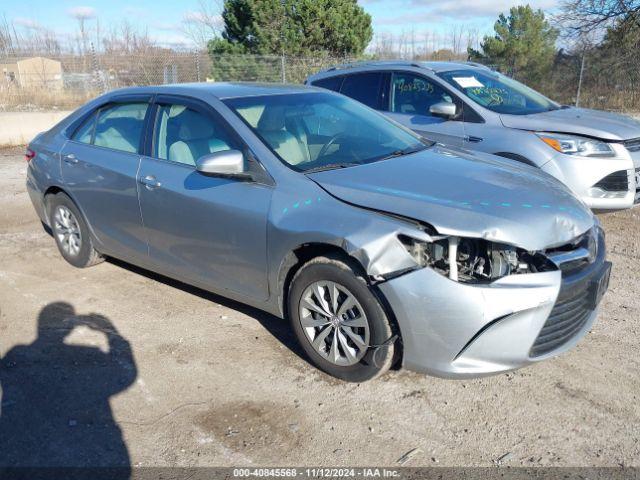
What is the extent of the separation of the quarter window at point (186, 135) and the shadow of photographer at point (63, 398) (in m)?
1.39

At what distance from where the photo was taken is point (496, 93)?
659cm

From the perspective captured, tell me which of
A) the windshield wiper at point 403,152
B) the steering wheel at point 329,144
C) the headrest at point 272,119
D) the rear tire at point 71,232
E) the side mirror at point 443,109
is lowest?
the rear tire at point 71,232

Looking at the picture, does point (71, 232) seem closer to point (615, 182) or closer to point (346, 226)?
point (346, 226)

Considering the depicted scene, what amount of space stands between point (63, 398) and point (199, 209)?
1445mm

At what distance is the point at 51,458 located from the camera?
2.90 meters

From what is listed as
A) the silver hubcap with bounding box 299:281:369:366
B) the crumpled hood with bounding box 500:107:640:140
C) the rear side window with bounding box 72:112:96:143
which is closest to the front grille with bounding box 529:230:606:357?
the silver hubcap with bounding box 299:281:369:366

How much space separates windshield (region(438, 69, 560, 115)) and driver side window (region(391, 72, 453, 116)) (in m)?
0.17

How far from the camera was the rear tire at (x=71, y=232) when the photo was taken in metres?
5.25

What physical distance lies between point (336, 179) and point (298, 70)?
1472 centimetres

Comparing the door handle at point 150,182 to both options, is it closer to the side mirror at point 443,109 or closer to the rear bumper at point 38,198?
the rear bumper at point 38,198

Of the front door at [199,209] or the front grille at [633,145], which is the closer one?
the front door at [199,209]

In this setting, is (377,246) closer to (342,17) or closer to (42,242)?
(42,242)

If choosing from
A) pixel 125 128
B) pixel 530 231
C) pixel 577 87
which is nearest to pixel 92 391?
pixel 125 128

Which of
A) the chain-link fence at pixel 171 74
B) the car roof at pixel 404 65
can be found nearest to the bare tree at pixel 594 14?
the chain-link fence at pixel 171 74
